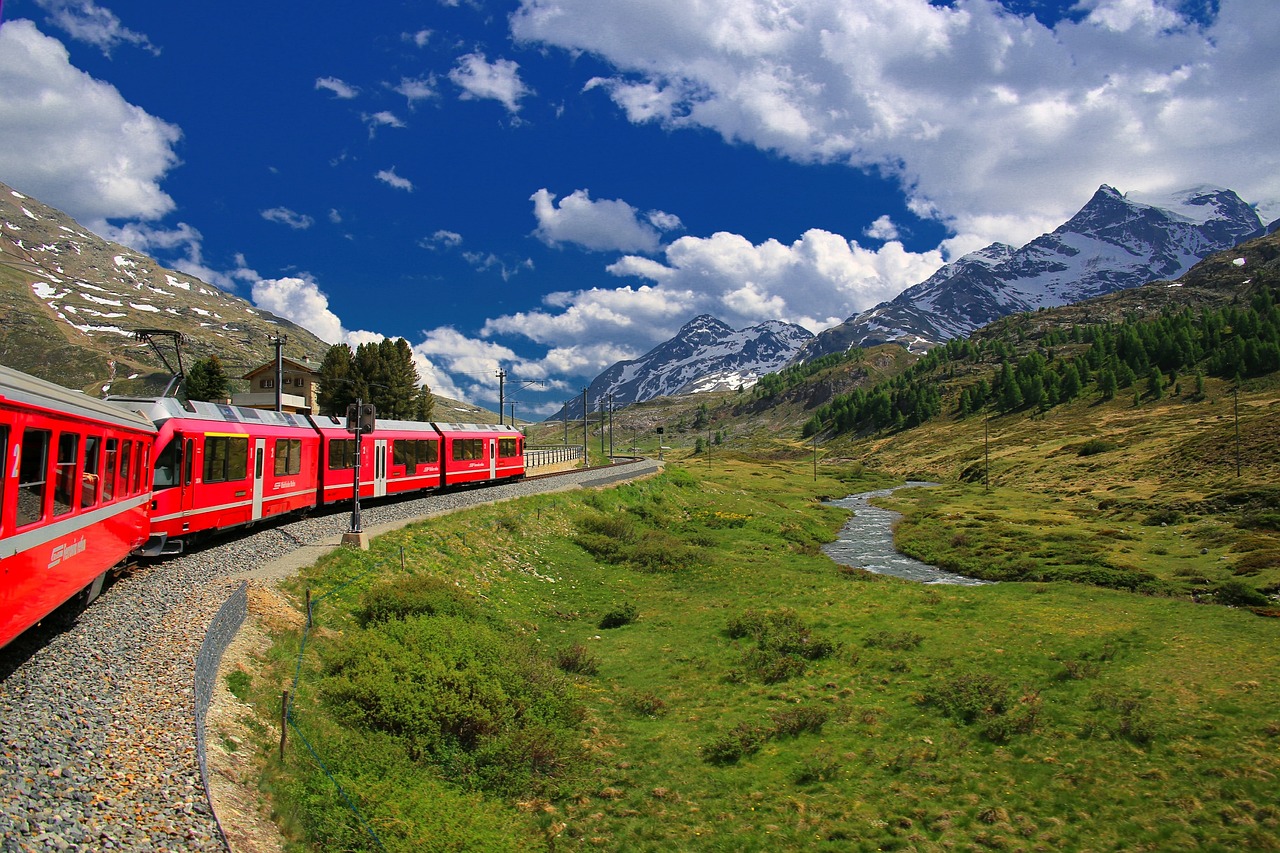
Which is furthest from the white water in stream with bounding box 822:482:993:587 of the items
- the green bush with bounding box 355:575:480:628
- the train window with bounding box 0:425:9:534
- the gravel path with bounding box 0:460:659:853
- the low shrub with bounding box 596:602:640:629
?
the train window with bounding box 0:425:9:534

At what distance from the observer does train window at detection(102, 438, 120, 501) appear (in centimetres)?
1348

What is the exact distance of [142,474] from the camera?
16938mm

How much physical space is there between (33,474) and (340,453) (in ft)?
74.2

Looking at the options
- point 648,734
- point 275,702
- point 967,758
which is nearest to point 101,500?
point 275,702

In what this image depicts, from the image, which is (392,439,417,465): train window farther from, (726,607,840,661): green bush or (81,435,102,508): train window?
(81,435,102,508): train window

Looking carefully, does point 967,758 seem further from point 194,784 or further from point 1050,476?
point 1050,476

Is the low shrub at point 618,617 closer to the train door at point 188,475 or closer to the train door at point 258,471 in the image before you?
the train door at point 258,471

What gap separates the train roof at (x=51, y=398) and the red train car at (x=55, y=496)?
0.7 inches

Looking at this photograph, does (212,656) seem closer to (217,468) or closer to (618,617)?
(217,468)

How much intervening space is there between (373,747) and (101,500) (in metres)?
7.09

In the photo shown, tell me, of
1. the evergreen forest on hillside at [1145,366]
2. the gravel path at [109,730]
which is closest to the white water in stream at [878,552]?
the gravel path at [109,730]

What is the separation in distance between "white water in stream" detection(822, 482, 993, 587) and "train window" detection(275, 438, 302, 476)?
31698 millimetres

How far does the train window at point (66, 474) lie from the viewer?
10.8m

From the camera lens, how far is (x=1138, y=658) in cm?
2145
